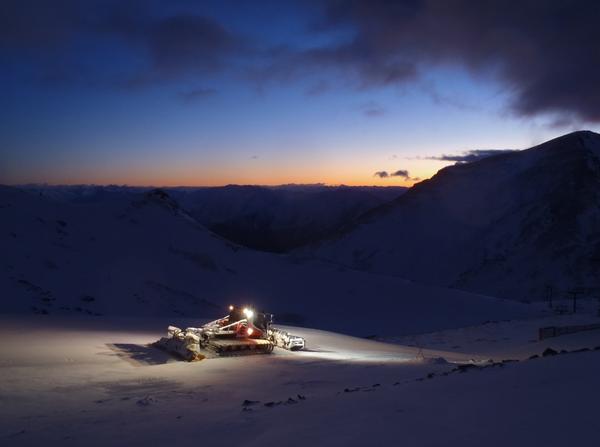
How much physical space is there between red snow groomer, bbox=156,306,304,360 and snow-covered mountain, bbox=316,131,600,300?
7236 centimetres

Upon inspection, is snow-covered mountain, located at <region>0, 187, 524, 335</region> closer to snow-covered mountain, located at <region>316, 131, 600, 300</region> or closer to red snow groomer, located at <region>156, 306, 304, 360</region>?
red snow groomer, located at <region>156, 306, 304, 360</region>

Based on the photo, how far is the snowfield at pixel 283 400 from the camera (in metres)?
6.03

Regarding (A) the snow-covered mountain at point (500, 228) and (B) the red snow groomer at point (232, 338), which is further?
(A) the snow-covered mountain at point (500, 228)

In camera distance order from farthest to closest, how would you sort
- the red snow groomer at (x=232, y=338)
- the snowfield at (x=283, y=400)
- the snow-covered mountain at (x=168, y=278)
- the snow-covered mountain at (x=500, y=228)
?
the snow-covered mountain at (x=500, y=228) → the snow-covered mountain at (x=168, y=278) → the red snow groomer at (x=232, y=338) → the snowfield at (x=283, y=400)

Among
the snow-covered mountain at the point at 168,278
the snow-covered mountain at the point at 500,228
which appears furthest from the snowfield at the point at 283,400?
the snow-covered mountain at the point at 500,228

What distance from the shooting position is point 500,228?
107 m

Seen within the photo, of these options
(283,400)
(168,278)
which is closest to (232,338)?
(283,400)

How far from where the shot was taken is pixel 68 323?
2073 cm

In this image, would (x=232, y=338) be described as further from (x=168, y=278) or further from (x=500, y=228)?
(x=500, y=228)

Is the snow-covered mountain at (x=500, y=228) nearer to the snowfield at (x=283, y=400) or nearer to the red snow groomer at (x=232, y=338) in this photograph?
the red snow groomer at (x=232, y=338)

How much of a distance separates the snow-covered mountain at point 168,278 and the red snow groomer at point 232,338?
1476cm

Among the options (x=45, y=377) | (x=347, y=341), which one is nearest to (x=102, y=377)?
(x=45, y=377)

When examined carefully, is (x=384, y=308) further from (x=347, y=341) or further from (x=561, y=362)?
(x=561, y=362)

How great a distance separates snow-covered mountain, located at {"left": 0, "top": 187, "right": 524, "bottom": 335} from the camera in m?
36.1
